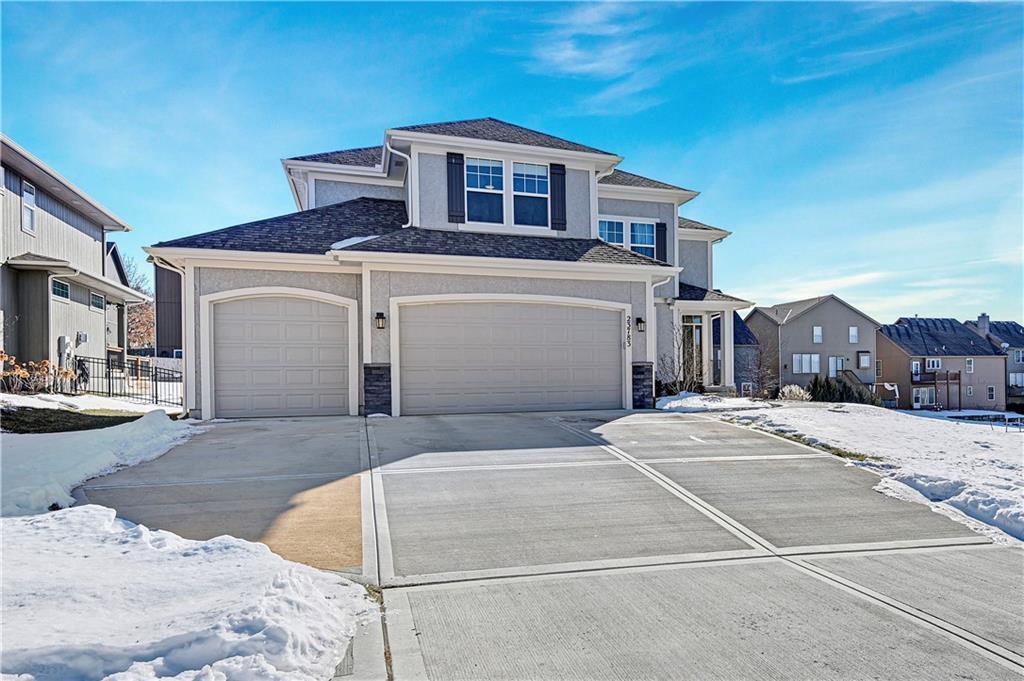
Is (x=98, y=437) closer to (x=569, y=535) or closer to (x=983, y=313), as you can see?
(x=569, y=535)

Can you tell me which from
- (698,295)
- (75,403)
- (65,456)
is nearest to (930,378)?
(698,295)

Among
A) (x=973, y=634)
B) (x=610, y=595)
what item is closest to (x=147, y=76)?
(x=610, y=595)

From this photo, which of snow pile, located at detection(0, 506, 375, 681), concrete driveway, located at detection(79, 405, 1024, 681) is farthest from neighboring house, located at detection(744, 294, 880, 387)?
snow pile, located at detection(0, 506, 375, 681)

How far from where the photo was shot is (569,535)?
189 inches

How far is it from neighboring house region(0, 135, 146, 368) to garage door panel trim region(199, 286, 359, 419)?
8.61m

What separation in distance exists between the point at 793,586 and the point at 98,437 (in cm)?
847

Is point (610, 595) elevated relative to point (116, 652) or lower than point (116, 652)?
lower

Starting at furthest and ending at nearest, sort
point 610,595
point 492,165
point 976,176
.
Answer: point 492,165 < point 976,176 < point 610,595

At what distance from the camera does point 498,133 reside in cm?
1338

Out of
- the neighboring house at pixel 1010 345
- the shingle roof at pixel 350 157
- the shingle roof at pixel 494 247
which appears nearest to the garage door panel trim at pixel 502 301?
the shingle roof at pixel 494 247

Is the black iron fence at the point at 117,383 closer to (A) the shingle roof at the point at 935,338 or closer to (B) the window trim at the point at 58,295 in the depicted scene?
(B) the window trim at the point at 58,295

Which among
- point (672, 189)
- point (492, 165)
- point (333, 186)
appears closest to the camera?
point (492, 165)

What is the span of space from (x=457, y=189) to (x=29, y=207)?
13.5 meters

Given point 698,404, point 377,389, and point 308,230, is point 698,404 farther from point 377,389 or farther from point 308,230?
point 308,230
